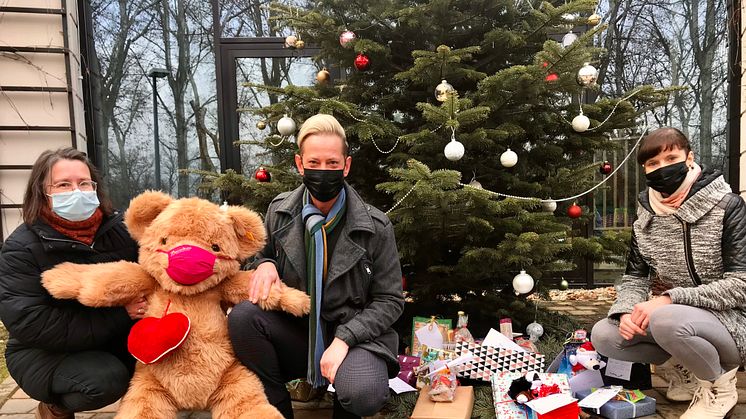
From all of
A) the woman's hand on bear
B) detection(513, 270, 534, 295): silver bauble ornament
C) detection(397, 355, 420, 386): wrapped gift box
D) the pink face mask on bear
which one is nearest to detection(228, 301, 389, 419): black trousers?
A: the pink face mask on bear

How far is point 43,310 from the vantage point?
1.97 meters

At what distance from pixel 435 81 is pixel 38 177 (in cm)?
219

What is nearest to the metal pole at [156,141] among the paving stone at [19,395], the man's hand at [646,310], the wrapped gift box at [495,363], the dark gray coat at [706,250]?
the paving stone at [19,395]

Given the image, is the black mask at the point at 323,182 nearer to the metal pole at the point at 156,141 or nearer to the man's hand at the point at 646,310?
the man's hand at the point at 646,310

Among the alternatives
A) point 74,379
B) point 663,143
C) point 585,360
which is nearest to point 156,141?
point 74,379

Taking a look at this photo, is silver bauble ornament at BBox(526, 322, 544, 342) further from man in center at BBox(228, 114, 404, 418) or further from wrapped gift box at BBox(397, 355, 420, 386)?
man in center at BBox(228, 114, 404, 418)

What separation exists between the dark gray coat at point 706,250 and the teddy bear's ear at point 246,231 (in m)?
1.81

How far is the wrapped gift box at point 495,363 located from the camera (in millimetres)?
2658

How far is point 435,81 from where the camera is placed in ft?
10.1

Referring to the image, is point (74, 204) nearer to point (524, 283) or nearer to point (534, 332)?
point (524, 283)

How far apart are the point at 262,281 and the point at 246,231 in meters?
0.23

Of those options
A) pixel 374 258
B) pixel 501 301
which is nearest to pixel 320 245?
pixel 374 258

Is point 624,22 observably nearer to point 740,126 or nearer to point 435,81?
point 740,126

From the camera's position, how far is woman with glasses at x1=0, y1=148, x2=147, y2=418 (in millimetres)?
1972
